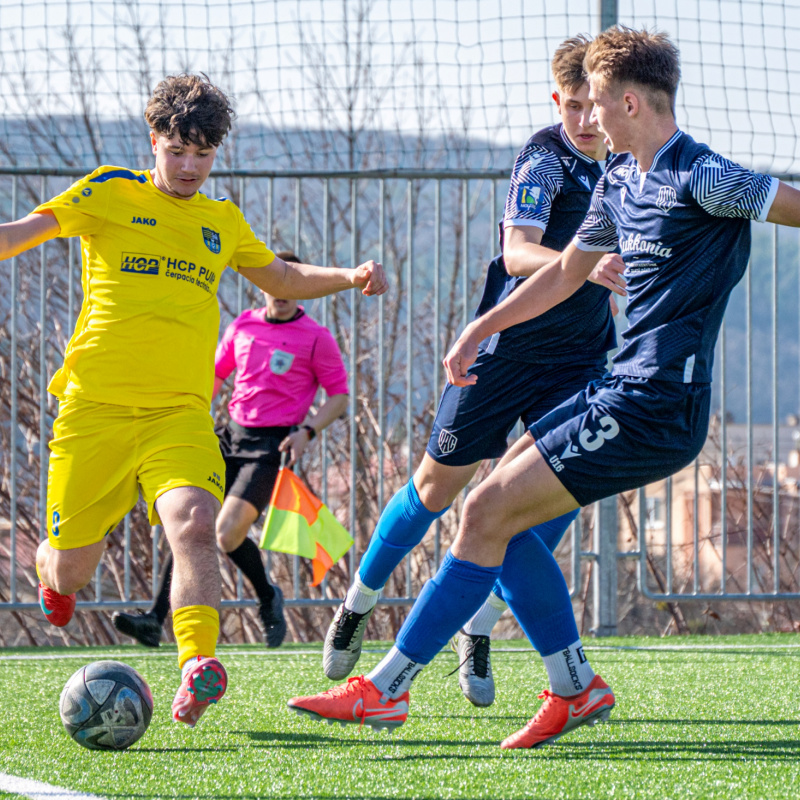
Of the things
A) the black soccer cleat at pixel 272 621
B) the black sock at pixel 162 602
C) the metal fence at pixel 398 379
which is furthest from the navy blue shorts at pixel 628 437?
the metal fence at pixel 398 379

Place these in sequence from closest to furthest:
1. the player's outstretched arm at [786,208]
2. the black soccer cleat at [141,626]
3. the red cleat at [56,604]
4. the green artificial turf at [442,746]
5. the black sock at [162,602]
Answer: the green artificial turf at [442,746], the player's outstretched arm at [786,208], the red cleat at [56,604], the black soccer cleat at [141,626], the black sock at [162,602]

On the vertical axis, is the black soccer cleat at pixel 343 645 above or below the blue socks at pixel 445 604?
below

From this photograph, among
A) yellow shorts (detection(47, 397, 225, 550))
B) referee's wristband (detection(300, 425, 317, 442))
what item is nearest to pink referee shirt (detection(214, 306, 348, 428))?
referee's wristband (detection(300, 425, 317, 442))

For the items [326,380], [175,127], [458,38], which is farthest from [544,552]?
[458,38]

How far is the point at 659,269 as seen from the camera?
2809mm

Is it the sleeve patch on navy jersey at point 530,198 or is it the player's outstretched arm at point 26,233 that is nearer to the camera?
the player's outstretched arm at point 26,233

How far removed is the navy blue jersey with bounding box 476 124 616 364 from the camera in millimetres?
3500

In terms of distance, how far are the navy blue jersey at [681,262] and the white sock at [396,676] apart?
0.97 metres

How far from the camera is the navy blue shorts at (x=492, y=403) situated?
11.6 feet

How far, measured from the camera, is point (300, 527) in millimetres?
5883

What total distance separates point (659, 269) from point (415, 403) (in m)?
4.51

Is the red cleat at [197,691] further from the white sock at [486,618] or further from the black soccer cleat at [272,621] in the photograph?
the black soccer cleat at [272,621]

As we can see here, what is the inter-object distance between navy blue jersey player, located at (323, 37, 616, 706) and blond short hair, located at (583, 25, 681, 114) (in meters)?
0.65

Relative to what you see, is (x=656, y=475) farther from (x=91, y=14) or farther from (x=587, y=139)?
(x=91, y=14)
